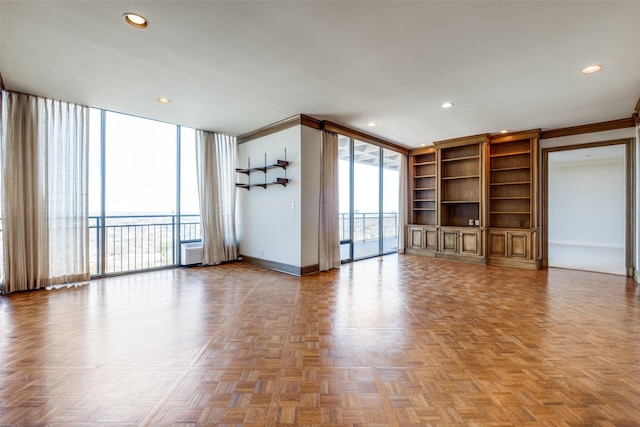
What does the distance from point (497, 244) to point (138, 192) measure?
7.07 metres

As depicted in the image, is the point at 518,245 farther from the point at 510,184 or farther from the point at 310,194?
the point at 310,194

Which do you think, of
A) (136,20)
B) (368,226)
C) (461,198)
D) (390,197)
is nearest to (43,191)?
(136,20)

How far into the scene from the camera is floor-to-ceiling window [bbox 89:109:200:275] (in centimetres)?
452

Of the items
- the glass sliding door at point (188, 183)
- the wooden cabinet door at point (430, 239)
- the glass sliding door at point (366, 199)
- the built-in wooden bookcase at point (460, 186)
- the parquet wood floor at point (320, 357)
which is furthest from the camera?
the wooden cabinet door at point (430, 239)

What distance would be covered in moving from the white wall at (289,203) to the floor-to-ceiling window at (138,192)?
136cm

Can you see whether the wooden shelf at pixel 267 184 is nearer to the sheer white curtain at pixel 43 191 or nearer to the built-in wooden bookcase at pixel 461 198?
the sheer white curtain at pixel 43 191

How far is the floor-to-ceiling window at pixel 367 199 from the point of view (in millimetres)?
5977

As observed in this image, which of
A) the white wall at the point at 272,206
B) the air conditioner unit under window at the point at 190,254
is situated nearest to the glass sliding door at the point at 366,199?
the white wall at the point at 272,206

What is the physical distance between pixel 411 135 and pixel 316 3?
440 cm

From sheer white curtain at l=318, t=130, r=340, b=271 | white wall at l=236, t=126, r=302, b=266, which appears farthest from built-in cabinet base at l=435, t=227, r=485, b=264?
white wall at l=236, t=126, r=302, b=266

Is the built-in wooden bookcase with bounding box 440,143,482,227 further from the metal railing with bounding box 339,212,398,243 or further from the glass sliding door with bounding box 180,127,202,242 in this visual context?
the glass sliding door with bounding box 180,127,202,242

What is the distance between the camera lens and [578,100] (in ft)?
13.1

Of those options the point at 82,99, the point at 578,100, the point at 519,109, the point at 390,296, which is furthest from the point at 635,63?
the point at 82,99

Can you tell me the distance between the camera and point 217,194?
18.9ft
